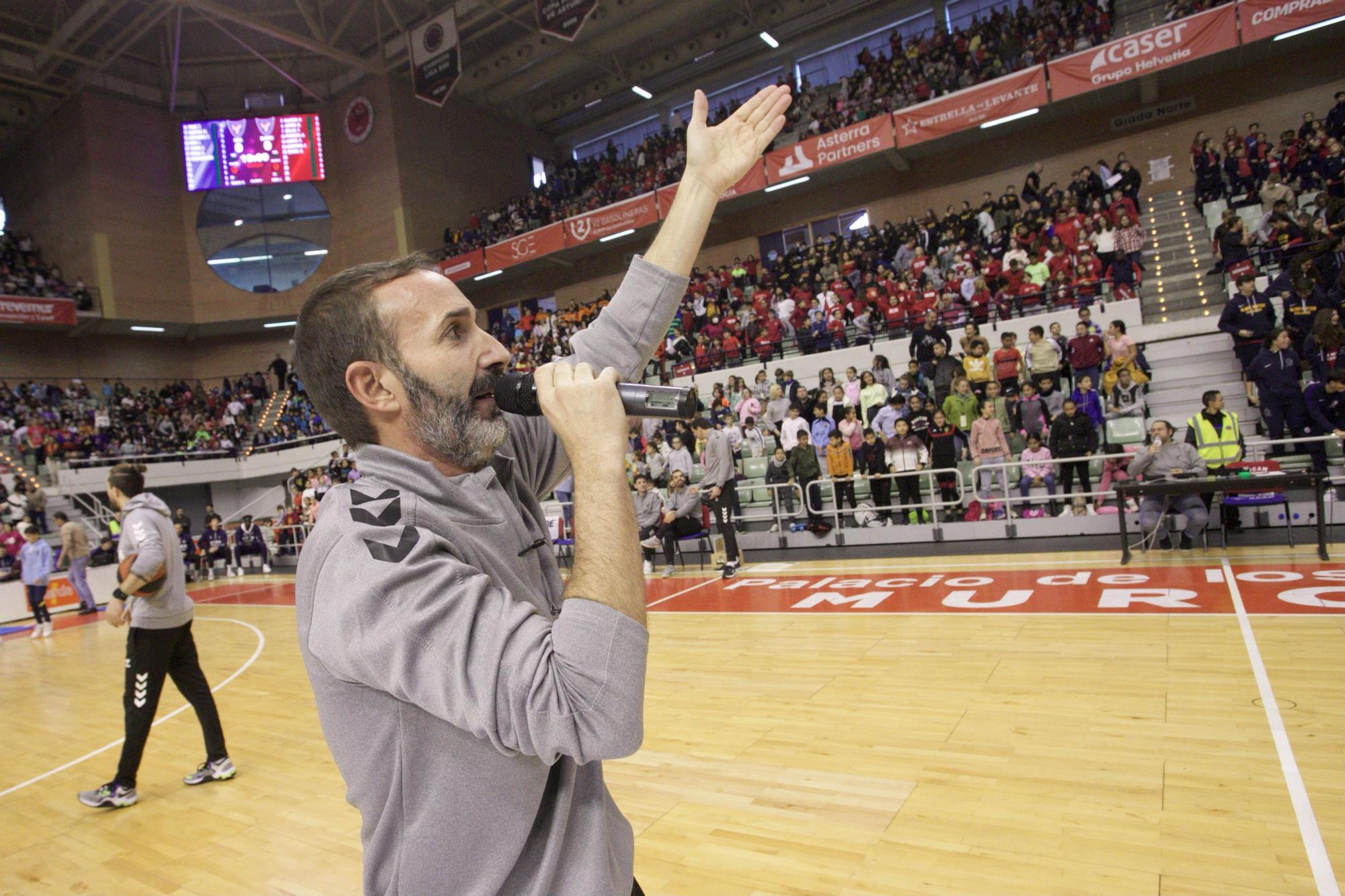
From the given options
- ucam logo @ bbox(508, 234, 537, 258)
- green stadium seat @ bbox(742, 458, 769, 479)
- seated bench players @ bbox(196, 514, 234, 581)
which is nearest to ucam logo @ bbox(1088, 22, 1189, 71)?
green stadium seat @ bbox(742, 458, 769, 479)

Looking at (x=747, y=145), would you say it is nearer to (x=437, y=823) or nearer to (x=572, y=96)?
(x=437, y=823)

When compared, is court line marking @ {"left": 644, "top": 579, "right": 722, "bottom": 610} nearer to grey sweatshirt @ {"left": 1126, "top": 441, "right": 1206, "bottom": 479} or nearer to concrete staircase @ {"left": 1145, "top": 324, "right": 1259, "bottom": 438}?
grey sweatshirt @ {"left": 1126, "top": 441, "right": 1206, "bottom": 479}

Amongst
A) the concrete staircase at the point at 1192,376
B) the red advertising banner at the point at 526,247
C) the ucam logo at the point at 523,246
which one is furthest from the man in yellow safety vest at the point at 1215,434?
the ucam logo at the point at 523,246

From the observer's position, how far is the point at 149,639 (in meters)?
4.68

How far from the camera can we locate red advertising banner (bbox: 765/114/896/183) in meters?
17.4

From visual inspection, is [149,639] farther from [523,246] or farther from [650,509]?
[523,246]

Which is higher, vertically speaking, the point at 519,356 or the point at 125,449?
the point at 519,356

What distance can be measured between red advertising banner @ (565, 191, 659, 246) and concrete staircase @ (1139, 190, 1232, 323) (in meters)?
10.8

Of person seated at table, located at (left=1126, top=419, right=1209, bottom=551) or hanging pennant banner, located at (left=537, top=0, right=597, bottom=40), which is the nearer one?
person seated at table, located at (left=1126, top=419, right=1209, bottom=551)

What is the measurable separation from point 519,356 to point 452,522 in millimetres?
20962

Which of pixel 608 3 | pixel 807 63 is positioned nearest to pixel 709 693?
pixel 608 3

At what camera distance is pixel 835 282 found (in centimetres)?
1612

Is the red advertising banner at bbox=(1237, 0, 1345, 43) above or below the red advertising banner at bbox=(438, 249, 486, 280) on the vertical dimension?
above

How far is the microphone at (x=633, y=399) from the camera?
→ 1169 millimetres
